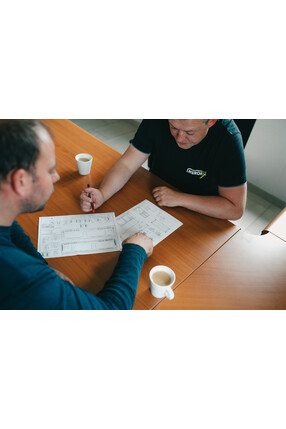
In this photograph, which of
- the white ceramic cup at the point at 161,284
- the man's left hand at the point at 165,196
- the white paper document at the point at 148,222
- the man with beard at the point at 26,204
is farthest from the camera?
the man's left hand at the point at 165,196

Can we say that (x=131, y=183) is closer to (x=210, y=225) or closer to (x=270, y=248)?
(x=210, y=225)

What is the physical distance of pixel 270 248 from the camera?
1.16 metres

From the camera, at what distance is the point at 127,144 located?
3213 millimetres

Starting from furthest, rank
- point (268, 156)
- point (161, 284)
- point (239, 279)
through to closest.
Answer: point (268, 156), point (239, 279), point (161, 284)

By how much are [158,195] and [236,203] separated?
0.38 meters

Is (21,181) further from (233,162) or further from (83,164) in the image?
(233,162)

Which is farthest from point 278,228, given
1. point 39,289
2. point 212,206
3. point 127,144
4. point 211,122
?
point 127,144

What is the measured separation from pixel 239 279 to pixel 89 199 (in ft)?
2.43

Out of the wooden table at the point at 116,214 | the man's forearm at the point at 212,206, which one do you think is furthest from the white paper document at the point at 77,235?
the man's forearm at the point at 212,206

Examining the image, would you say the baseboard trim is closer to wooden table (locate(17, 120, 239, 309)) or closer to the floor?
the floor

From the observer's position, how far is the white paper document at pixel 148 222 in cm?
116

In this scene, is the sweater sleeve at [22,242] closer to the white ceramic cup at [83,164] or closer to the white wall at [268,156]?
the white ceramic cup at [83,164]
